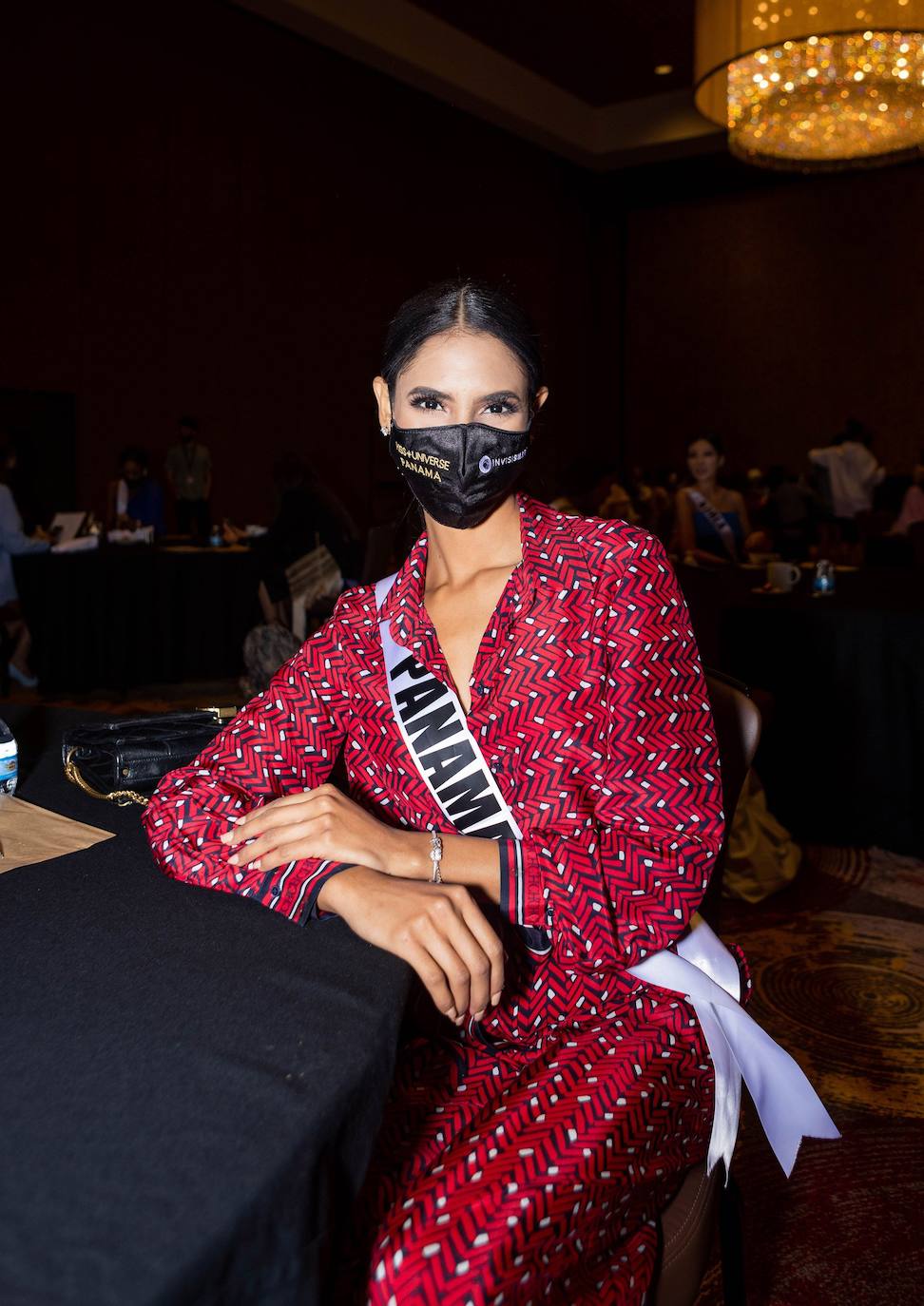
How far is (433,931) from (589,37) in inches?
449

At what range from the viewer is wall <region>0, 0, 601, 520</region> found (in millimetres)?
8016

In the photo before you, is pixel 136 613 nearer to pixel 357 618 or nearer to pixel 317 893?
pixel 357 618

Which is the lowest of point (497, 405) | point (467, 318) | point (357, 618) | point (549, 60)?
point (357, 618)

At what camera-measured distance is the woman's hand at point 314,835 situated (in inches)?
40.1

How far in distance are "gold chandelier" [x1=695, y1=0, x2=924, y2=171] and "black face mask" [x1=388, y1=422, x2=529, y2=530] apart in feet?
15.6

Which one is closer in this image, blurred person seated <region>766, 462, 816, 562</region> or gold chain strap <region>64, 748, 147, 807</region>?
gold chain strap <region>64, 748, 147, 807</region>

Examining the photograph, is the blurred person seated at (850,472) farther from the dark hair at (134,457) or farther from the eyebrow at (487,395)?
the eyebrow at (487,395)

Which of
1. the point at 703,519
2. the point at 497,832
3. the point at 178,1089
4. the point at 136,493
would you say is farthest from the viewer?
the point at 136,493

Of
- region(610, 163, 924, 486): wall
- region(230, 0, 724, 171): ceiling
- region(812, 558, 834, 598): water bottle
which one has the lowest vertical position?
region(812, 558, 834, 598): water bottle

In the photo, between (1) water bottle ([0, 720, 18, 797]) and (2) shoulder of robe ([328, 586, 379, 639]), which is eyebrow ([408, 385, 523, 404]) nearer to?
(2) shoulder of robe ([328, 586, 379, 639])

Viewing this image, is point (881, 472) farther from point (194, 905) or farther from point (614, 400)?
point (194, 905)

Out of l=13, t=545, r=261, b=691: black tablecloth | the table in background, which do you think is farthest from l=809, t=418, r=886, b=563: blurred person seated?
the table in background

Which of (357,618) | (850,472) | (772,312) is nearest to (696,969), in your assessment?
(357,618)

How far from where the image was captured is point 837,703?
11.4 feet
